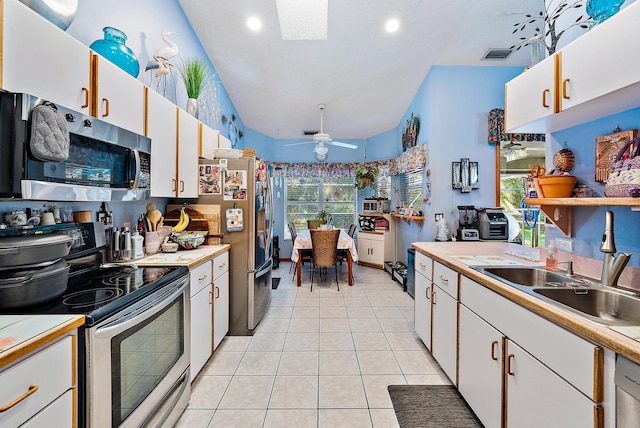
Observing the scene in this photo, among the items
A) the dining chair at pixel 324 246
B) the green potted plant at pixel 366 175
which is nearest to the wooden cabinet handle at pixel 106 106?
the dining chair at pixel 324 246

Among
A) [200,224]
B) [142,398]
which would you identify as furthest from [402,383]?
[200,224]

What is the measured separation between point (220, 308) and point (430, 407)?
1792 mm

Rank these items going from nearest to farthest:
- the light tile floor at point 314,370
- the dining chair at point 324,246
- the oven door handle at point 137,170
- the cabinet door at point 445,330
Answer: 1. the oven door handle at point 137,170
2. the light tile floor at point 314,370
3. the cabinet door at point 445,330
4. the dining chair at point 324,246

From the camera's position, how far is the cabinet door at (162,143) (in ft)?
6.00

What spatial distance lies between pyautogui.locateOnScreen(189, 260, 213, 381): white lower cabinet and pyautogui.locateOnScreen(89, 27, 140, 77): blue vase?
1381 mm

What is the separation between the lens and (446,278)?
75.6 inches

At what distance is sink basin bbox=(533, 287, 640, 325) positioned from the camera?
3.75ft

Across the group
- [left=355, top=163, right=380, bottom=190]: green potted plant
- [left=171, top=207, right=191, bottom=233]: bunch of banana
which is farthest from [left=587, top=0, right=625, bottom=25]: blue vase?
[left=355, top=163, right=380, bottom=190]: green potted plant

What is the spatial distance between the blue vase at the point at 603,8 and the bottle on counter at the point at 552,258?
46.9 inches

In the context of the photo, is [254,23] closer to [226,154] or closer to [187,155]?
[226,154]

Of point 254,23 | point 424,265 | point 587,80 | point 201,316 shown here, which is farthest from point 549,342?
point 254,23

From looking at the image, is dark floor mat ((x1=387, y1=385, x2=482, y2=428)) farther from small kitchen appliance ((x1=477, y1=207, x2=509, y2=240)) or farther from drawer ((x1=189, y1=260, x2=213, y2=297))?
small kitchen appliance ((x1=477, y1=207, x2=509, y2=240))

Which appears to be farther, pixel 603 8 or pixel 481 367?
pixel 481 367

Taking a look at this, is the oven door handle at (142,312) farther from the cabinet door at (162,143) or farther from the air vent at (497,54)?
the air vent at (497,54)
